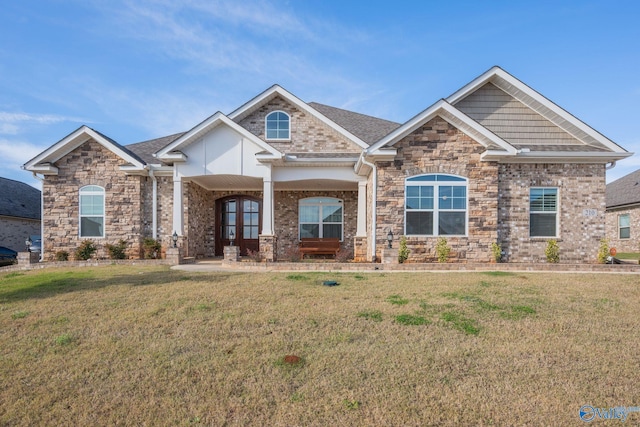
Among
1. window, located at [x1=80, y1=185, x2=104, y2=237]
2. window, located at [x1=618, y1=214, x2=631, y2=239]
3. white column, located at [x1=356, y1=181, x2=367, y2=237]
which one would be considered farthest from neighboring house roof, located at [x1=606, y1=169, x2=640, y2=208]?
window, located at [x1=80, y1=185, x2=104, y2=237]

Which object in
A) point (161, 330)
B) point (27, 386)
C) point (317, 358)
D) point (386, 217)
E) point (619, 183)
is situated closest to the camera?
point (27, 386)

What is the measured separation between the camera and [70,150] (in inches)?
513

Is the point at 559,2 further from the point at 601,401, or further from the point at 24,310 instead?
the point at 24,310

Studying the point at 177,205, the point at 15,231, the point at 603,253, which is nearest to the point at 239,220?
the point at 177,205

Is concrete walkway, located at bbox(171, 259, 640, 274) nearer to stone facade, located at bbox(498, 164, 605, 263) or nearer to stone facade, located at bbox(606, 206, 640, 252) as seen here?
stone facade, located at bbox(498, 164, 605, 263)

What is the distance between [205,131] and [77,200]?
5.47 m

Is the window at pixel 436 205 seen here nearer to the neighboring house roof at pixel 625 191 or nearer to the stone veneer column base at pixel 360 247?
the stone veneer column base at pixel 360 247

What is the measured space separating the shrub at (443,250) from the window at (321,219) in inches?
192

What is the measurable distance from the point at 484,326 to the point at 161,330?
456 centimetres

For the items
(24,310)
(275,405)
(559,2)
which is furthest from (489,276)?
(24,310)

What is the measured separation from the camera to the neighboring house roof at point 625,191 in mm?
21341

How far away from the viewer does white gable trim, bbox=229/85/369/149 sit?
44.1ft

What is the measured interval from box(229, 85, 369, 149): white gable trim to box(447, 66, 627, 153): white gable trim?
377cm

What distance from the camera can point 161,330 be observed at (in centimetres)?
507
